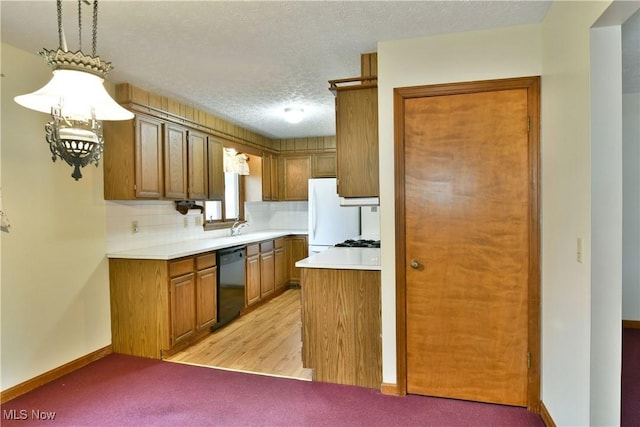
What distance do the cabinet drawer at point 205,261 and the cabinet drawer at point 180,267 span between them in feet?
0.35

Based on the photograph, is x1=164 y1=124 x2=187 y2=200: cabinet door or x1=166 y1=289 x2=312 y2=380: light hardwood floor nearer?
x1=166 y1=289 x2=312 y2=380: light hardwood floor

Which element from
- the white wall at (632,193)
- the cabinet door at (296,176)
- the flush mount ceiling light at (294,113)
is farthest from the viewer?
the cabinet door at (296,176)

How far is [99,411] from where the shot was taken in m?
2.38

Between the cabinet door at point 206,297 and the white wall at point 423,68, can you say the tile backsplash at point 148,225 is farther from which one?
the white wall at point 423,68

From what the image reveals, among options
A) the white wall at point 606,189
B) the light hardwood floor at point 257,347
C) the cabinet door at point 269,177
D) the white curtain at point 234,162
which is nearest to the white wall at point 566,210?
the white wall at point 606,189

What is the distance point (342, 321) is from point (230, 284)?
1818mm

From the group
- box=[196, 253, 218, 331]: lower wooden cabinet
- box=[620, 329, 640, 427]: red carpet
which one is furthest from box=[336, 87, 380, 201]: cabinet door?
box=[620, 329, 640, 427]: red carpet

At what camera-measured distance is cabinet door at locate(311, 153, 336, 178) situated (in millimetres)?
5789

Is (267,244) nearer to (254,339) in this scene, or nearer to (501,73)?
(254,339)

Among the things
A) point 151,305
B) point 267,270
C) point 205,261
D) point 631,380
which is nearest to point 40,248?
point 151,305

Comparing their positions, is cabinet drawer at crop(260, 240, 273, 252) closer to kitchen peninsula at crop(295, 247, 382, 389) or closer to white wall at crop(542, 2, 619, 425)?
kitchen peninsula at crop(295, 247, 382, 389)

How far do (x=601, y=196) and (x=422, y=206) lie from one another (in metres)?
1.02

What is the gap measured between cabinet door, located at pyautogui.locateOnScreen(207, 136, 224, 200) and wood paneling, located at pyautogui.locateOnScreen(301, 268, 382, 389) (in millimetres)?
2061

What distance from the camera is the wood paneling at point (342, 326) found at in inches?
104
